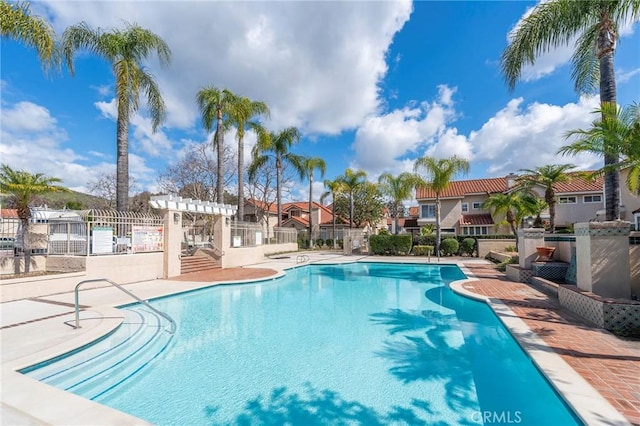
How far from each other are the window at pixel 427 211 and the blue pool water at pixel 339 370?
79.5ft

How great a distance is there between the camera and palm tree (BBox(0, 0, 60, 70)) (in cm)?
915

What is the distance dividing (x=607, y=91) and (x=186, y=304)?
1545 centimetres

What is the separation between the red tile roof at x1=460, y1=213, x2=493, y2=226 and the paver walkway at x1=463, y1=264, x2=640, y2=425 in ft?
74.4

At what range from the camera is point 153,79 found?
15773mm

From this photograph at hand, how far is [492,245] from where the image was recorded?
79.2 feet

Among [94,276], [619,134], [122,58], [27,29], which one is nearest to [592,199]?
[619,134]

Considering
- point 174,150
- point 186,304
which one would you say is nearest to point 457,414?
point 186,304

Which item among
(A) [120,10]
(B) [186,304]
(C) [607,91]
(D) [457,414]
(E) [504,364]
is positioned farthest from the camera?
(A) [120,10]

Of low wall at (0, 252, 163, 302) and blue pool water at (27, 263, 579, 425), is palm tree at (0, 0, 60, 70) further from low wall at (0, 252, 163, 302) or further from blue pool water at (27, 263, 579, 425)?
blue pool water at (27, 263, 579, 425)

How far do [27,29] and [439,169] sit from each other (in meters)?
24.3

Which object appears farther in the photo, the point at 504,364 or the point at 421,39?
the point at 421,39

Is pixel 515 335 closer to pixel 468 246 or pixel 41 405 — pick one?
pixel 41 405

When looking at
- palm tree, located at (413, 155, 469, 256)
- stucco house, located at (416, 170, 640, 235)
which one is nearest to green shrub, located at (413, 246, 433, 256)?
palm tree, located at (413, 155, 469, 256)

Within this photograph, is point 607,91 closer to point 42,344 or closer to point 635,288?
point 635,288
